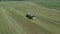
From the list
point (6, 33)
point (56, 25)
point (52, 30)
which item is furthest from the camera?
point (56, 25)

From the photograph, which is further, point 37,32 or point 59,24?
point 59,24

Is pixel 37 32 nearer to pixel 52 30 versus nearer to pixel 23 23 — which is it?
pixel 52 30

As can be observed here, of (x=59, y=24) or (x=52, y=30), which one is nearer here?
(x=52, y=30)

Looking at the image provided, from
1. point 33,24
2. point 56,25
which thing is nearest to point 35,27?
point 33,24

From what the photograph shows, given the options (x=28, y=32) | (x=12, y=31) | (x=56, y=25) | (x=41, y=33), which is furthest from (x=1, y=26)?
(x=56, y=25)

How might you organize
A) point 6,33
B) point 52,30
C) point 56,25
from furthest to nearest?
point 56,25 < point 52,30 < point 6,33

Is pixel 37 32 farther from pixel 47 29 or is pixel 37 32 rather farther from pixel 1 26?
pixel 1 26

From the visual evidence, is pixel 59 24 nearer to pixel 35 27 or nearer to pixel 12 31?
pixel 35 27

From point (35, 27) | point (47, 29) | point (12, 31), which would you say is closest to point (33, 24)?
point (35, 27)
